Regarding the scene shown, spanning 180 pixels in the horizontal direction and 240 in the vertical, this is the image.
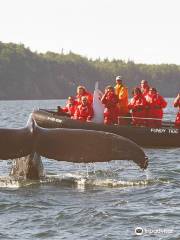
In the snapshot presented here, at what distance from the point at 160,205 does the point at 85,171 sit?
5368mm

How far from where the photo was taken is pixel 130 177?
19.4m

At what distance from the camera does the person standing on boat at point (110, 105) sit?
86.7ft

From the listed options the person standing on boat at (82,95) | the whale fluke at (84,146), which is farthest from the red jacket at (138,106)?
the whale fluke at (84,146)

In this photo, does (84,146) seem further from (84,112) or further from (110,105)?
(84,112)

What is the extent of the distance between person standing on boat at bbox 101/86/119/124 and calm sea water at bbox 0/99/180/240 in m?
6.62

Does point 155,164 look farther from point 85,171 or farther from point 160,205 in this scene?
point 160,205

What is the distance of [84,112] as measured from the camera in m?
27.8

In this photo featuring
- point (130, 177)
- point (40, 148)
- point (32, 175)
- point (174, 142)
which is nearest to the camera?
point (40, 148)

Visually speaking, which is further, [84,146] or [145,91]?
[145,91]

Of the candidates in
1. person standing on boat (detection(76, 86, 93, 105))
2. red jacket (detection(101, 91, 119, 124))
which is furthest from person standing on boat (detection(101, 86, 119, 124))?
person standing on boat (detection(76, 86, 93, 105))

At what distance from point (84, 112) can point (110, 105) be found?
4.31ft

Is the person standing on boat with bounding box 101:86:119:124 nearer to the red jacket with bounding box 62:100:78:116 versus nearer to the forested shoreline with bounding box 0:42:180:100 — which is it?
the red jacket with bounding box 62:100:78:116

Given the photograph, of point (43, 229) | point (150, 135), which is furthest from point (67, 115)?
point (43, 229)

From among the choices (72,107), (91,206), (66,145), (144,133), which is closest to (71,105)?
(72,107)
